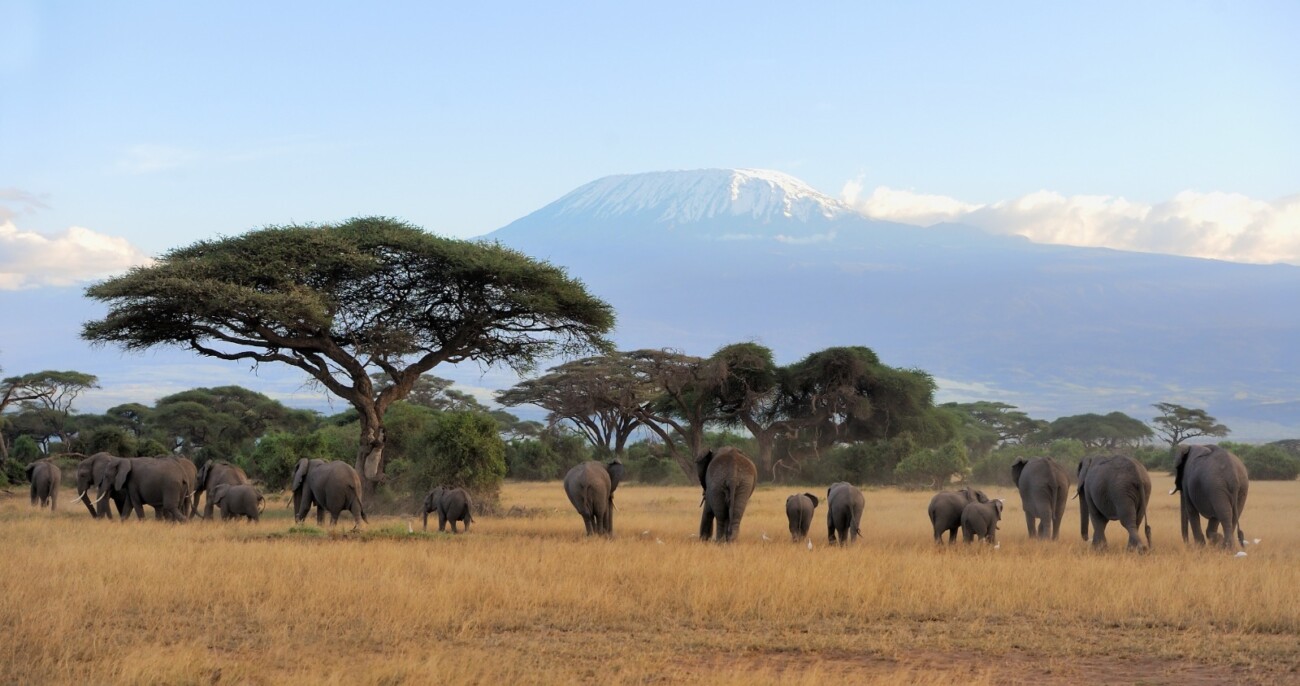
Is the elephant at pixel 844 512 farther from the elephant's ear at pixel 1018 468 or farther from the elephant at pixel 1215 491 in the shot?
the elephant at pixel 1215 491

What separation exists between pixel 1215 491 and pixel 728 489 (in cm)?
739

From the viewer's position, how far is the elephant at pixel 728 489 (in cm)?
1973

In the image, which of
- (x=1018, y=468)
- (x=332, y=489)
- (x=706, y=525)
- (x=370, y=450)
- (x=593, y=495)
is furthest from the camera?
(x=370, y=450)

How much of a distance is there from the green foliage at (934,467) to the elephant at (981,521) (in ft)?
79.4

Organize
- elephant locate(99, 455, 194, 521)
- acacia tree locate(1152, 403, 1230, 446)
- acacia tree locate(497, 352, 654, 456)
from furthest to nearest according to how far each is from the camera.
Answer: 1. acacia tree locate(1152, 403, 1230, 446)
2. acacia tree locate(497, 352, 654, 456)
3. elephant locate(99, 455, 194, 521)

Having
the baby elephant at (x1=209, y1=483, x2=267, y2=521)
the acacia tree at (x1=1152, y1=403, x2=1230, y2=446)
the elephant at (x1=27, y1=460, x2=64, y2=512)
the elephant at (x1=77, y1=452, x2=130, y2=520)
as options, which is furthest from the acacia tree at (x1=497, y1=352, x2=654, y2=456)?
the acacia tree at (x1=1152, y1=403, x2=1230, y2=446)

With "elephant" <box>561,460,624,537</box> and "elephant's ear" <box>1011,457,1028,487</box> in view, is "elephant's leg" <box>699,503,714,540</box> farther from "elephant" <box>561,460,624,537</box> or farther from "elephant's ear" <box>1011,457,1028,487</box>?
"elephant's ear" <box>1011,457,1028,487</box>

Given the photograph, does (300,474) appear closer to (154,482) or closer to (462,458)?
(154,482)

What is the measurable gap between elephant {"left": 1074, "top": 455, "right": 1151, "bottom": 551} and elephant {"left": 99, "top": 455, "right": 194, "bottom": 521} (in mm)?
16814

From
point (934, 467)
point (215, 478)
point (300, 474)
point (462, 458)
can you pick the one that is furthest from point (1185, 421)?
point (300, 474)

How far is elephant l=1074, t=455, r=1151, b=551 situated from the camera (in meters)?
17.9

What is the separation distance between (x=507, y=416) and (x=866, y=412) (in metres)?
40.5

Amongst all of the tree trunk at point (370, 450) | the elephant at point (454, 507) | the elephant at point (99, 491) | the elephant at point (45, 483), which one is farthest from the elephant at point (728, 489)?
the elephant at point (45, 483)

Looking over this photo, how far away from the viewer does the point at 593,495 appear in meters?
21.0
